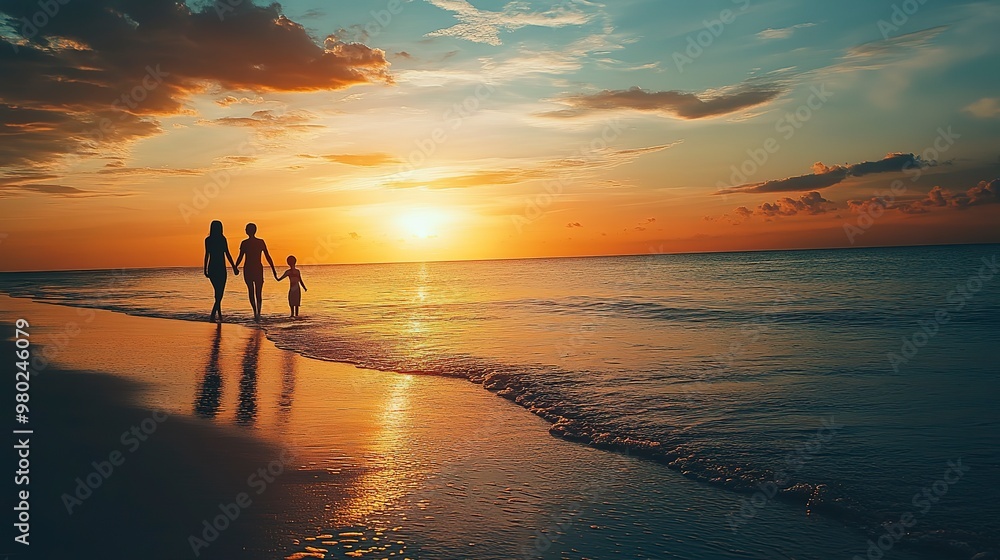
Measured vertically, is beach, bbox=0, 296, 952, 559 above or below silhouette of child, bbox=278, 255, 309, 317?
below

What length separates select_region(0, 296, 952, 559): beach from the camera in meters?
3.79

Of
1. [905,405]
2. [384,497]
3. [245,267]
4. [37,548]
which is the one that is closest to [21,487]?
[37,548]

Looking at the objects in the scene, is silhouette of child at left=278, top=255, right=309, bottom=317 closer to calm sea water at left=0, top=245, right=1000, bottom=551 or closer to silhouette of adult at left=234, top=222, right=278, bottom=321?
calm sea water at left=0, top=245, right=1000, bottom=551

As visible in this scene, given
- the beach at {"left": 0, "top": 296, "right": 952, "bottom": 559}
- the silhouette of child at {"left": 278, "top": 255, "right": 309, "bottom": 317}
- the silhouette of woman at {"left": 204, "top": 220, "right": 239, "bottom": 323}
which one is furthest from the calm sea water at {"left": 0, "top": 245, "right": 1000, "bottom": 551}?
the silhouette of woman at {"left": 204, "top": 220, "right": 239, "bottom": 323}

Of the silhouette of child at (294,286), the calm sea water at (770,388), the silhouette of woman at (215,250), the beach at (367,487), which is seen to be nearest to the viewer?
the beach at (367,487)

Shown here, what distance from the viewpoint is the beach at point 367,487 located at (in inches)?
149

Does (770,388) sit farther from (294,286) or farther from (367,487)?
(294,286)

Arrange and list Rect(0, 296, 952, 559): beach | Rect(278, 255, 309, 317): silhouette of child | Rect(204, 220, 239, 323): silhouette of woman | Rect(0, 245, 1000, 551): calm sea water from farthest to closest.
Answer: Rect(278, 255, 309, 317): silhouette of child < Rect(204, 220, 239, 323): silhouette of woman < Rect(0, 245, 1000, 551): calm sea water < Rect(0, 296, 952, 559): beach

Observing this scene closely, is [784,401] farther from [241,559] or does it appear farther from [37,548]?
[37,548]

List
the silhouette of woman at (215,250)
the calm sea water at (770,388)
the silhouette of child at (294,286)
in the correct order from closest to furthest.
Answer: the calm sea water at (770,388), the silhouette of woman at (215,250), the silhouette of child at (294,286)

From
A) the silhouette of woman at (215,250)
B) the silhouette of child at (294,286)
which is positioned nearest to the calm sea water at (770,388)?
the silhouette of child at (294,286)

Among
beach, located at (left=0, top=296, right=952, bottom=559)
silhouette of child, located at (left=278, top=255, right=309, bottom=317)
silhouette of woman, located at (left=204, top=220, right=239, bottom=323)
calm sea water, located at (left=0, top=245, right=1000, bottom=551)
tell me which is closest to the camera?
beach, located at (left=0, top=296, right=952, bottom=559)

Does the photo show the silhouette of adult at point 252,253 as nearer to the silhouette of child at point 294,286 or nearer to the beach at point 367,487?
the silhouette of child at point 294,286

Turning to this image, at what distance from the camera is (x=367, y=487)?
4.75m
